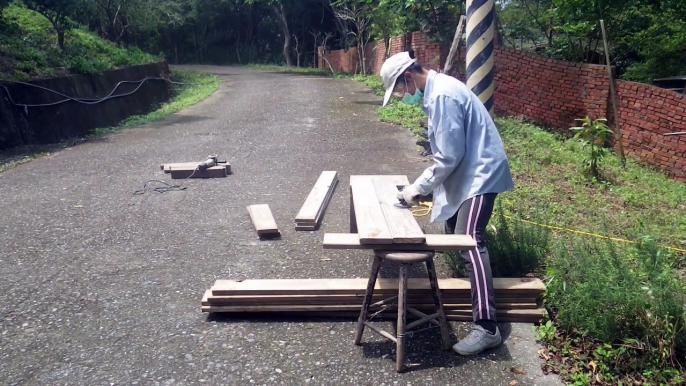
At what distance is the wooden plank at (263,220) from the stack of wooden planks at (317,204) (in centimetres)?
26

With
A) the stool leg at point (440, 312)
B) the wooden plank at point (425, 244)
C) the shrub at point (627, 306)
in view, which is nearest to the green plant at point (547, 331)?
the shrub at point (627, 306)

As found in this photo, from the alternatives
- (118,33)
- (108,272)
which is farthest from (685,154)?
(118,33)

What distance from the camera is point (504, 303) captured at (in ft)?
13.2

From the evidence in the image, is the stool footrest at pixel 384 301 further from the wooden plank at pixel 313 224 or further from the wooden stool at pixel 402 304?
the wooden plank at pixel 313 224

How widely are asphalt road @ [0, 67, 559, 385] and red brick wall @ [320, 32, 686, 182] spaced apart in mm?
3458

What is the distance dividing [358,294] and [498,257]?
1.19m

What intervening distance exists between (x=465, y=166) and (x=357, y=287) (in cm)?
109

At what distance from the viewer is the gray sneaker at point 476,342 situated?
364 cm

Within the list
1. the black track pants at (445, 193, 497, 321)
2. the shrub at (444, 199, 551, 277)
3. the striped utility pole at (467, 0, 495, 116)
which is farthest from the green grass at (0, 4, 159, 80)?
the black track pants at (445, 193, 497, 321)

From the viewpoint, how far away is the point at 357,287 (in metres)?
4.09

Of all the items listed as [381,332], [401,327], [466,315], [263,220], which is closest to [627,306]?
[466,315]

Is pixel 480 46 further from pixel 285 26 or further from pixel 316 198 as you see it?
pixel 285 26

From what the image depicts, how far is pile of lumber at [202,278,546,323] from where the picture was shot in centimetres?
403

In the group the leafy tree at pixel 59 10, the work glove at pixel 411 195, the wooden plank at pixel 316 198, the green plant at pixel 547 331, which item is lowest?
the green plant at pixel 547 331
